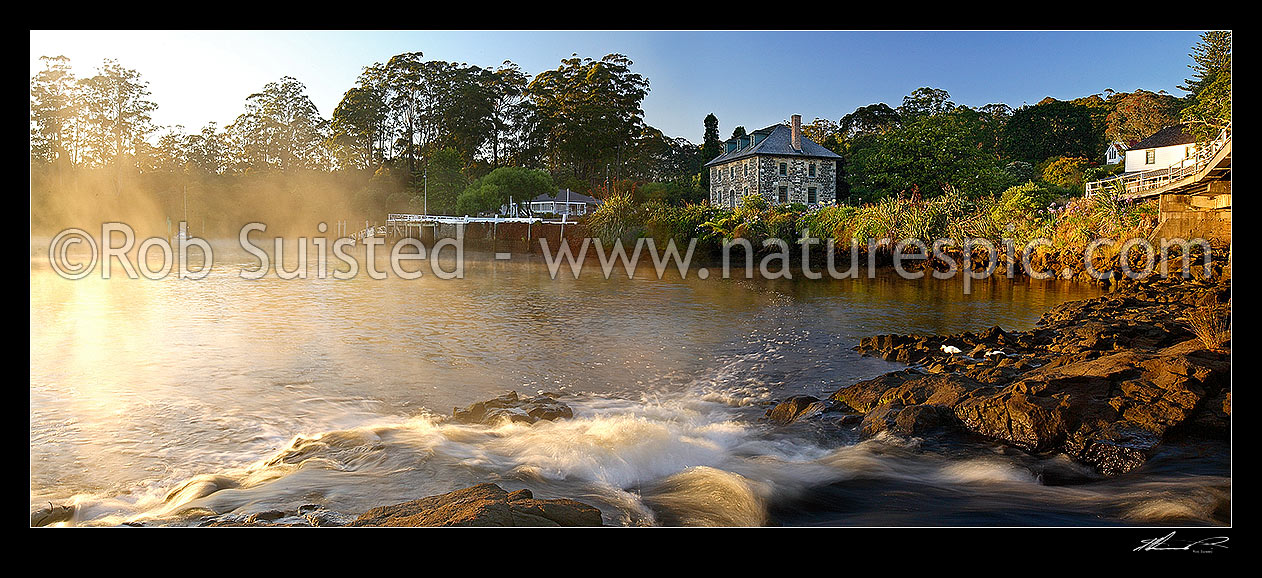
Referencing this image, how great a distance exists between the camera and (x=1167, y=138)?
3.39m

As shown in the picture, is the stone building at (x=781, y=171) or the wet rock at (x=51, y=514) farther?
Answer: the stone building at (x=781, y=171)

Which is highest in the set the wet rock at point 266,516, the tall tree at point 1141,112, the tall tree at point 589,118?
the tall tree at point 589,118

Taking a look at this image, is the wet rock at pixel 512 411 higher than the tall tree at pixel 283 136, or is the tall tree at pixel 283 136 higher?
the tall tree at pixel 283 136

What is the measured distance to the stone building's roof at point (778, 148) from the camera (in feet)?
69.8

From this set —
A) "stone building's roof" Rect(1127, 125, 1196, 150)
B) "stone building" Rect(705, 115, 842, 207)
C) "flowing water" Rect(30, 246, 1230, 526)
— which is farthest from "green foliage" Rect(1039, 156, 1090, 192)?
"stone building" Rect(705, 115, 842, 207)

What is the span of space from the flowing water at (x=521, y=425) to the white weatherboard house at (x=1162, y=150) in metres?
1.26

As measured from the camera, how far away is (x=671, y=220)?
16906 millimetres

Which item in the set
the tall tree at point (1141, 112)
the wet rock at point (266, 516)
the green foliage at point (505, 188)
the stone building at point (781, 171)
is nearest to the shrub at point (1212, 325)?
the tall tree at point (1141, 112)

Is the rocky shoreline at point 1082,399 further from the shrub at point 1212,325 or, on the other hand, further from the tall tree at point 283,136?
the tall tree at point 283,136

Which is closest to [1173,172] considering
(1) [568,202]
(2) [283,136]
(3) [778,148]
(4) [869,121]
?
(2) [283,136]
